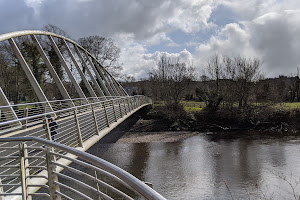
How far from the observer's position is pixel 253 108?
3544 centimetres

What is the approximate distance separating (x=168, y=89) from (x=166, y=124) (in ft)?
24.6

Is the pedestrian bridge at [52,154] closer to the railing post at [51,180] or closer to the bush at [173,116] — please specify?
the railing post at [51,180]

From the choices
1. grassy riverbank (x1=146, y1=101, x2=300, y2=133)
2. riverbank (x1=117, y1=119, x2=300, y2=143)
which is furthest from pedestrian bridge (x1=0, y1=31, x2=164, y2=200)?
grassy riverbank (x1=146, y1=101, x2=300, y2=133)

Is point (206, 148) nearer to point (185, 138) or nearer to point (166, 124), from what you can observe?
point (185, 138)

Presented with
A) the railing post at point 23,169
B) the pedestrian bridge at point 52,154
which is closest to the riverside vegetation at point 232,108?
the pedestrian bridge at point 52,154

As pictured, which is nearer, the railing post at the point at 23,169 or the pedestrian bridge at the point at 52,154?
the pedestrian bridge at the point at 52,154

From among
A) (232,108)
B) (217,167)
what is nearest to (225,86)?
(232,108)

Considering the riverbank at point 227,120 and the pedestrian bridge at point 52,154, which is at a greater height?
the pedestrian bridge at point 52,154

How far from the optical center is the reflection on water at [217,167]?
1184 cm

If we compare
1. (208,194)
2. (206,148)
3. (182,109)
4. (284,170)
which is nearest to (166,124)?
(182,109)

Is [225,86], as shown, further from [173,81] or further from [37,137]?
[37,137]

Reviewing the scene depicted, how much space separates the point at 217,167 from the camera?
15.7 meters

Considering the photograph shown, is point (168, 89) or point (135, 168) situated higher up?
point (168, 89)

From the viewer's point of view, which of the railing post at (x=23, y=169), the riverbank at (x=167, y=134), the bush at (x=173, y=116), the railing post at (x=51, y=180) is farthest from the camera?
the bush at (x=173, y=116)
